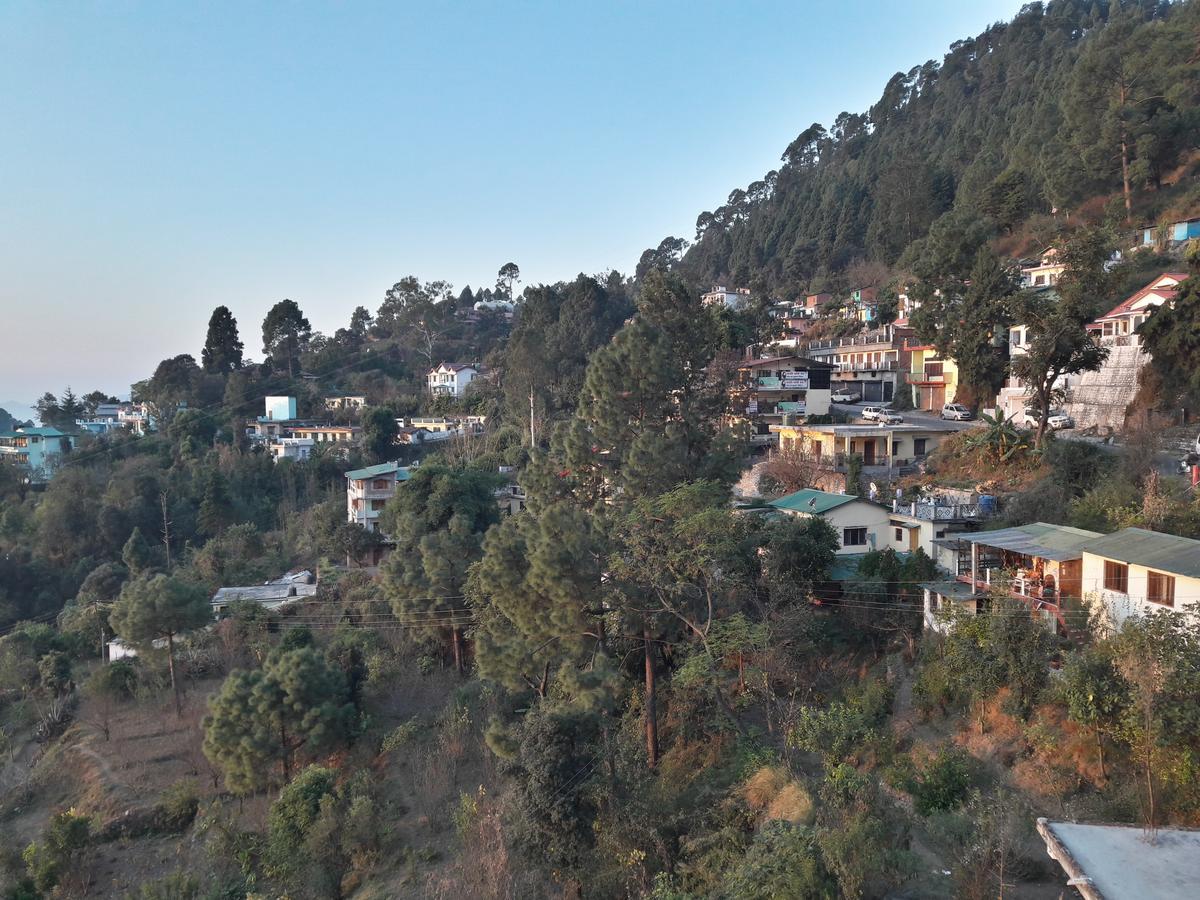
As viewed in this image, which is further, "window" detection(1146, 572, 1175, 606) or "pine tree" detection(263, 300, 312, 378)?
"pine tree" detection(263, 300, 312, 378)

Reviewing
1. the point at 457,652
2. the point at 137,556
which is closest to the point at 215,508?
the point at 137,556

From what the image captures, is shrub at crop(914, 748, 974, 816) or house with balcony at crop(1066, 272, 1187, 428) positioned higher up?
house with balcony at crop(1066, 272, 1187, 428)

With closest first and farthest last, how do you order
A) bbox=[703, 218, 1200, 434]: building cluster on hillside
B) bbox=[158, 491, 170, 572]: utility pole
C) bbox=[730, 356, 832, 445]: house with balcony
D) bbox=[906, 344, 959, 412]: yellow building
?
bbox=[703, 218, 1200, 434]: building cluster on hillside, bbox=[906, 344, 959, 412]: yellow building, bbox=[730, 356, 832, 445]: house with balcony, bbox=[158, 491, 170, 572]: utility pole

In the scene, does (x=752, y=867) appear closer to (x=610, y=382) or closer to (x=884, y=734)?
(x=884, y=734)

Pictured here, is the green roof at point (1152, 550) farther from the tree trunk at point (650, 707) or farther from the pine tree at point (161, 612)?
the pine tree at point (161, 612)

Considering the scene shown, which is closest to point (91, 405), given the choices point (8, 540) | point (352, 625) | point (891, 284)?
point (8, 540)

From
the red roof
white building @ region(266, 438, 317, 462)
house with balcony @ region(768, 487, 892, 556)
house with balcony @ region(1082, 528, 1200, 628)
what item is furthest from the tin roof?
white building @ region(266, 438, 317, 462)

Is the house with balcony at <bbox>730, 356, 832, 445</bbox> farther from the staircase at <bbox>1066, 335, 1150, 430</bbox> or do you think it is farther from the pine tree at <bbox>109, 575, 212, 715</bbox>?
the pine tree at <bbox>109, 575, 212, 715</bbox>

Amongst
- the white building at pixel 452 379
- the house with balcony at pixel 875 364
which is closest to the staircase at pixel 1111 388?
the house with balcony at pixel 875 364
